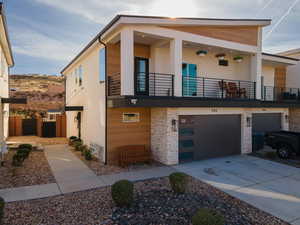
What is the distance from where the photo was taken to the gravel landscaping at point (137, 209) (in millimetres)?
4375

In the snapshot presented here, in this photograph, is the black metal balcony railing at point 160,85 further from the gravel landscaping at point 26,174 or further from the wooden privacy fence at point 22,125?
the wooden privacy fence at point 22,125

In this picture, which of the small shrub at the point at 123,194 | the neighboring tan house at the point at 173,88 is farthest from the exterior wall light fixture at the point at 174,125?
the small shrub at the point at 123,194

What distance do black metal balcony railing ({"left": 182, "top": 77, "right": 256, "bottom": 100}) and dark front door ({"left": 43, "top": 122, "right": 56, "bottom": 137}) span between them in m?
13.8

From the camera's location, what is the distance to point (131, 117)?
9562 mm

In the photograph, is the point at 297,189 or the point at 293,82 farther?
the point at 293,82

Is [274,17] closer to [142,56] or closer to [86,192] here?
[142,56]

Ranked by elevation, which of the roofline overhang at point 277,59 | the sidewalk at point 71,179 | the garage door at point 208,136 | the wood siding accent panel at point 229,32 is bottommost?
the sidewalk at point 71,179

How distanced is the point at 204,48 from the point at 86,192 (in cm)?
907

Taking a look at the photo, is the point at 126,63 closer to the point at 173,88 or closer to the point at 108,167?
the point at 173,88

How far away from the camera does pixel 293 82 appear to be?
1623 cm

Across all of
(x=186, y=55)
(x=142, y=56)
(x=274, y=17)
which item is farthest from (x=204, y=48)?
(x=274, y=17)

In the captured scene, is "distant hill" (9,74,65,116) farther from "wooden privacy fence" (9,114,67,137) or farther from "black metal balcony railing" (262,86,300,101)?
"black metal balcony railing" (262,86,300,101)

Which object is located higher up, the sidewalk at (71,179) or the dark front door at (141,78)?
the dark front door at (141,78)

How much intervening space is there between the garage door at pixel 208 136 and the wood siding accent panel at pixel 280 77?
766cm
